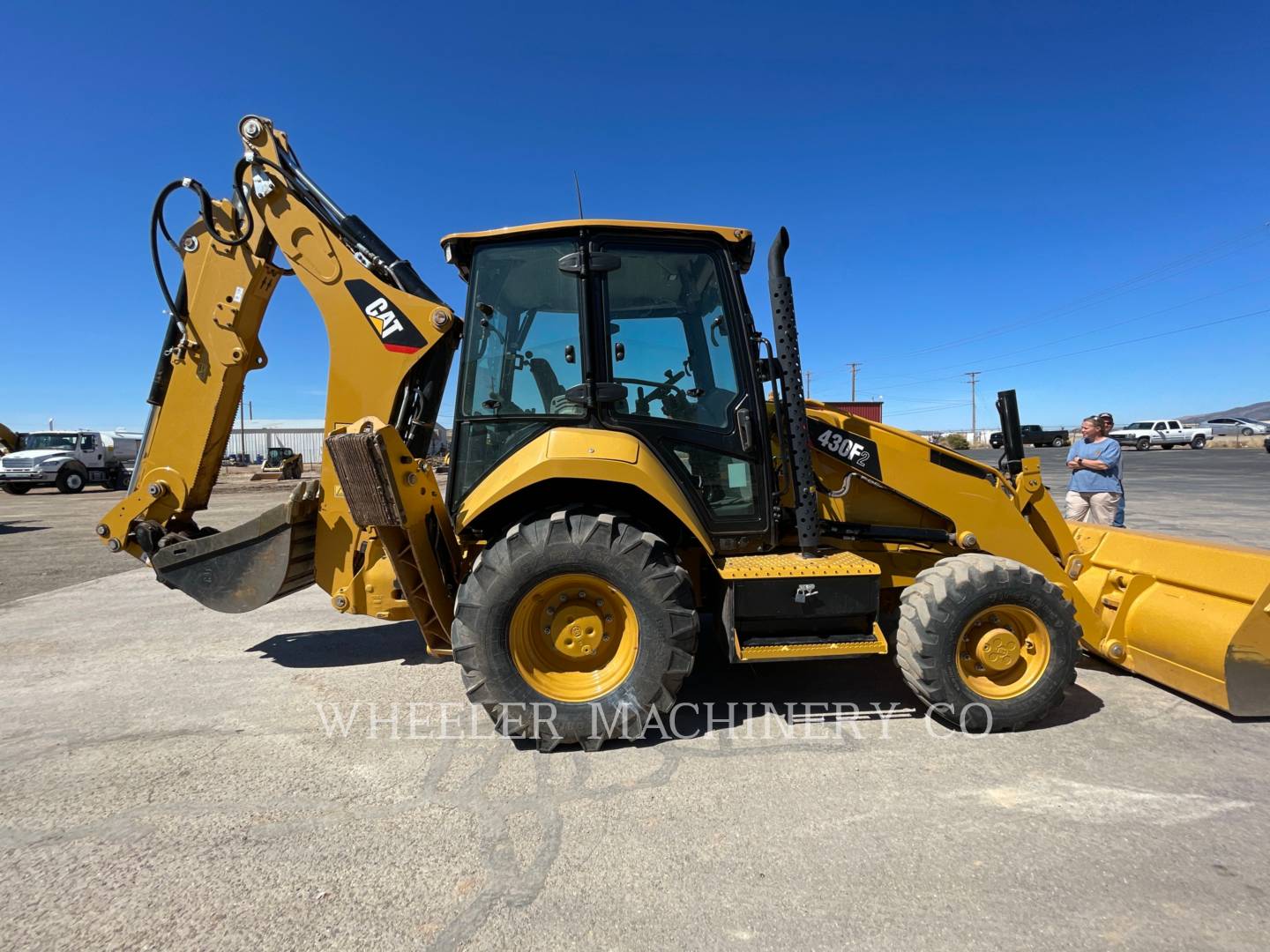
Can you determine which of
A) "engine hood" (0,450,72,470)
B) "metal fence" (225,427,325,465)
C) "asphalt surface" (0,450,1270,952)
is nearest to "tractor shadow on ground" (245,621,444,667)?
A: "asphalt surface" (0,450,1270,952)

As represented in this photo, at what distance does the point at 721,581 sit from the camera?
3514 mm

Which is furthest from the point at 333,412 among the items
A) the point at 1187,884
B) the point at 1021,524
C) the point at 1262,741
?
the point at 1262,741

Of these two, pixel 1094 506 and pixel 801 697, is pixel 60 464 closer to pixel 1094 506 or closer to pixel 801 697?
pixel 801 697

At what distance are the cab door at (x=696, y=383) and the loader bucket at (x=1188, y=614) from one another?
2.20 metres

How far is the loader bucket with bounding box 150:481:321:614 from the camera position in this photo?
12.4ft

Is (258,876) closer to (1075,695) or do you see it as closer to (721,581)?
(721,581)

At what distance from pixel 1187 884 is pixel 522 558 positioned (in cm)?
268

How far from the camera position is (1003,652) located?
10.7ft

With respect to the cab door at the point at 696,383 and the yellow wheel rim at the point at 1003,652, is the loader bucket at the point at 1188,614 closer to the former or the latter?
the yellow wheel rim at the point at 1003,652

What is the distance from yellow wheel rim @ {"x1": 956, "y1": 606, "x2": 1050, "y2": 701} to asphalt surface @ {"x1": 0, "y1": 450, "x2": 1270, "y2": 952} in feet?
0.83

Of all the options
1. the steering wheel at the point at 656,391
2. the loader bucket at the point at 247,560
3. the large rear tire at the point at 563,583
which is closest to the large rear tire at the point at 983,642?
the large rear tire at the point at 563,583

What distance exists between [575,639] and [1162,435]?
4832 cm

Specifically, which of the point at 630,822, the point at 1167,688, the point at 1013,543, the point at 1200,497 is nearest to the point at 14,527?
the point at 630,822

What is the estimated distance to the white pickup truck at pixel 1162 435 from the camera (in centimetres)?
3884
